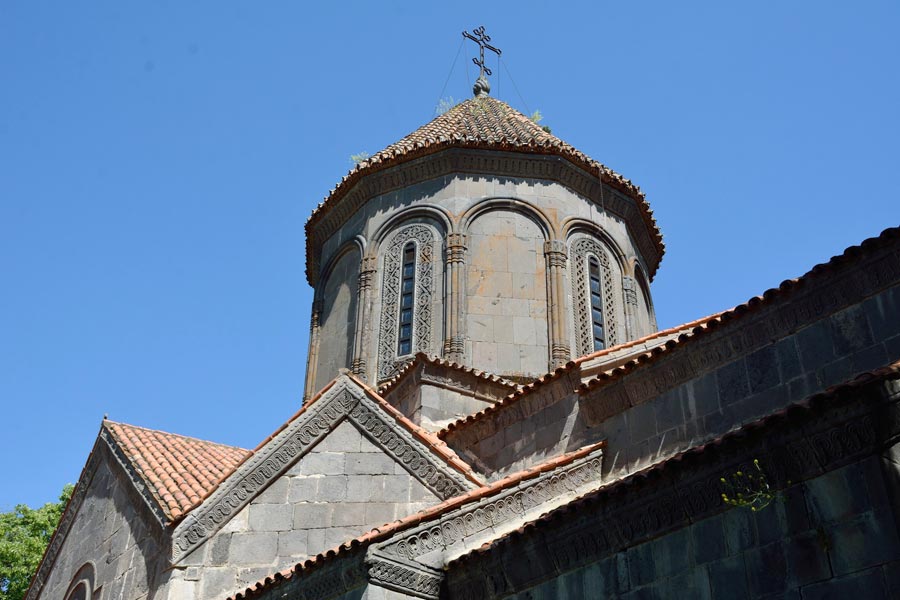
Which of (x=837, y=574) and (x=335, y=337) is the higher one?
(x=335, y=337)

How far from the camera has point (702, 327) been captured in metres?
7.69

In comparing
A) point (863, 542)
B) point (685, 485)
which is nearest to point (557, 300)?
point (685, 485)

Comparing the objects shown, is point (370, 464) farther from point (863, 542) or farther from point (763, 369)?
point (863, 542)

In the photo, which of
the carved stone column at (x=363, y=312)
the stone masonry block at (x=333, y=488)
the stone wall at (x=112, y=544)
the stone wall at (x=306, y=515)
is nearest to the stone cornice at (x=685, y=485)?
the stone wall at (x=306, y=515)

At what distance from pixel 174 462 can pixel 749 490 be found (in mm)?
6349

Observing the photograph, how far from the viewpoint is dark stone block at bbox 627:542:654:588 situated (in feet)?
18.5

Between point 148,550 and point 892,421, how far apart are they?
621 cm

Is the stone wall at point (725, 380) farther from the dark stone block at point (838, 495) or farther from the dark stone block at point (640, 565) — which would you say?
the dark stone block at point (640, 565)

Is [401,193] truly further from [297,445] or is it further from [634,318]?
[297,445]

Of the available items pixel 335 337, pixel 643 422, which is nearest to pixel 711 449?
pixel 643 422

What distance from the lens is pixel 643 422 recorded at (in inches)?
323

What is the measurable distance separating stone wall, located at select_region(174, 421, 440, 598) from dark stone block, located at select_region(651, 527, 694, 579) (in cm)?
276

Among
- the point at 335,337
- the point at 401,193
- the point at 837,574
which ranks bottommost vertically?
the point at 837,574

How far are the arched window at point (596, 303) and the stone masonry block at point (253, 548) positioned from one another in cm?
564
